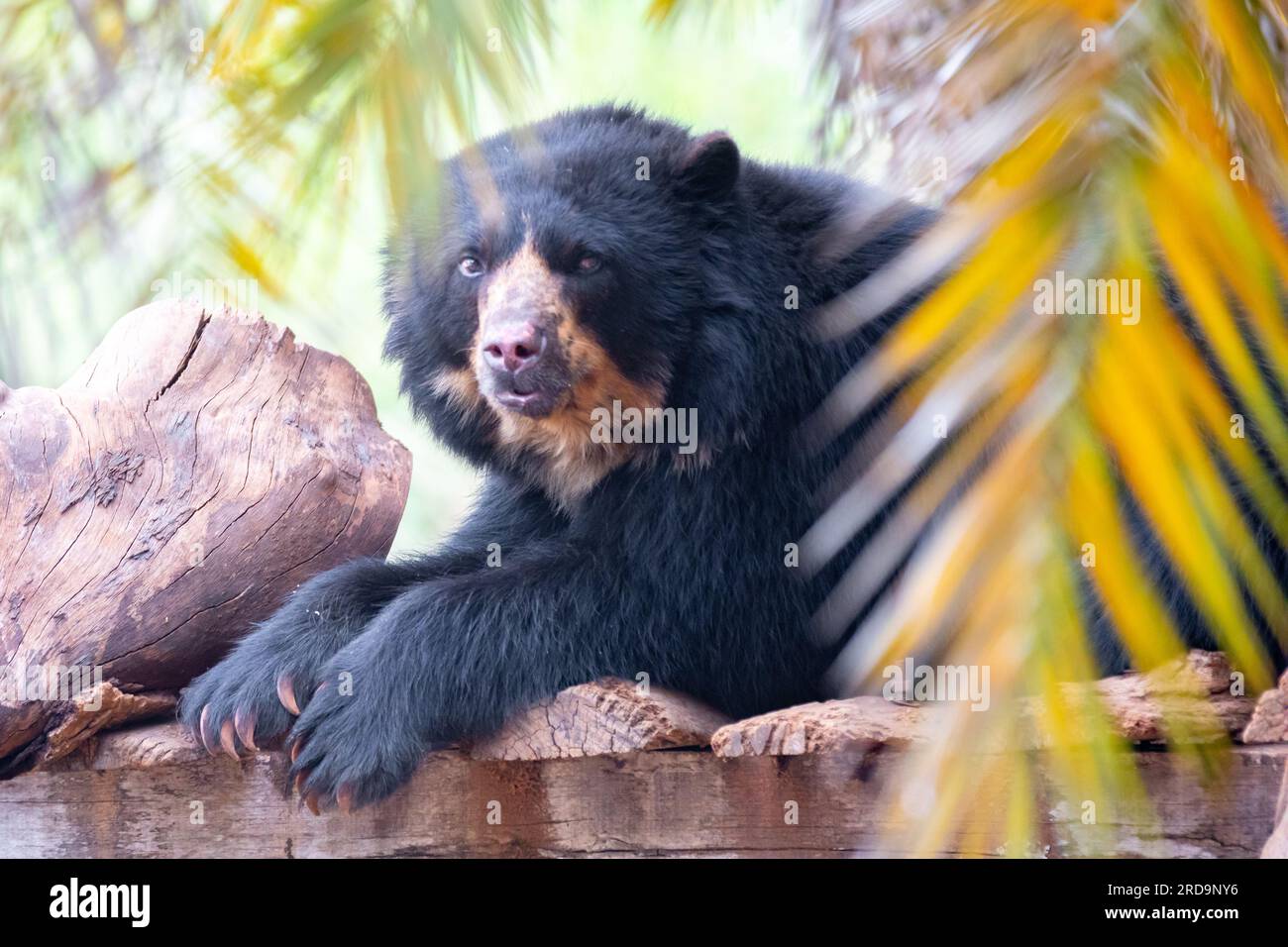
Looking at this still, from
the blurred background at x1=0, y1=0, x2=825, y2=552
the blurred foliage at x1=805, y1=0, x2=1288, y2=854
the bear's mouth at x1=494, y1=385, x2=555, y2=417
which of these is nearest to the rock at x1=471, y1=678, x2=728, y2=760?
the bear's mouth at x1=494, y1=385, x2=555, y2=417

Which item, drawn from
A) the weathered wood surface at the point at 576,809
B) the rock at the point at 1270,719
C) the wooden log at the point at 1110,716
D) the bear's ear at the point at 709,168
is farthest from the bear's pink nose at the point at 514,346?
the rock at the point at 1270,719

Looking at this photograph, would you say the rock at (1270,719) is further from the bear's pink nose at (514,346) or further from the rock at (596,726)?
the bear's pink nose at (514,346)

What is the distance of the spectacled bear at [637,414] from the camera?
11.6 feet

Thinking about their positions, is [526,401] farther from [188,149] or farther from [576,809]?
→ [188,149]

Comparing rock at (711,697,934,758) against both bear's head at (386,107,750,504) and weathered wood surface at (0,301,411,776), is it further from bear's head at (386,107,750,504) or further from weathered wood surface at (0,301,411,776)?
weathered wood surface at (0,301,411,776)

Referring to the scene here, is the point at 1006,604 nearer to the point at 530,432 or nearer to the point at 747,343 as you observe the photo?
the point at 747,343

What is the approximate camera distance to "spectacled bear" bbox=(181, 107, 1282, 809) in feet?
11.6

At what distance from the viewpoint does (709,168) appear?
12.3 feet

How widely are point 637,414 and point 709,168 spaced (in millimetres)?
674

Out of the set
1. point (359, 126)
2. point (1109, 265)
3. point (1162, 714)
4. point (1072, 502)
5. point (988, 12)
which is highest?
point (988, 12)

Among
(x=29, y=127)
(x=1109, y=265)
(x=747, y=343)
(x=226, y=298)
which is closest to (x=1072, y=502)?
(x=1109, y=265)

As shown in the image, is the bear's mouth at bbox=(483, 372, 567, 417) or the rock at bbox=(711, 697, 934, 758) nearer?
the rock at bbox=(711, 697, 934, 758)

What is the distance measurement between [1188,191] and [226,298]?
126 centimetres

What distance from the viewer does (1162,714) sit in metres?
2.62
